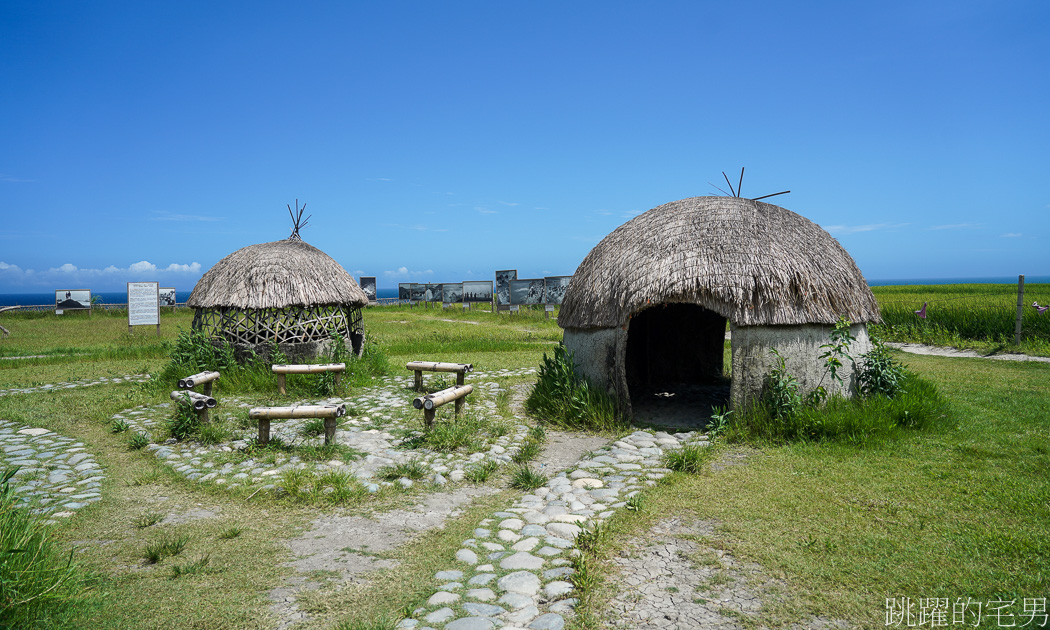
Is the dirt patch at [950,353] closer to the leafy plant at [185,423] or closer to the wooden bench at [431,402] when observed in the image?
the wooden bench at [431,402]

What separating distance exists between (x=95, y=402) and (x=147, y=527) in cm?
704

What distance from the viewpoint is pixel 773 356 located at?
8141 mm

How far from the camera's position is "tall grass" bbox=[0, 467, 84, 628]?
3.59 metres

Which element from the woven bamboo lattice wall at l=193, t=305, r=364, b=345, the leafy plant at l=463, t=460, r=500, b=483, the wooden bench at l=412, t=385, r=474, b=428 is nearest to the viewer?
the leafy plant at l=463, t=460, r=500, b=483

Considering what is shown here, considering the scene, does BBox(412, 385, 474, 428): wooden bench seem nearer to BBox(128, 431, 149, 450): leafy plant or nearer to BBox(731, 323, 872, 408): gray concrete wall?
BBox(128, 431, 149, 450): leafy plant

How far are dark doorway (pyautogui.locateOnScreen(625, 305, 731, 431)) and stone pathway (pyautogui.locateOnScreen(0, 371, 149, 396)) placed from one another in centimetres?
1096

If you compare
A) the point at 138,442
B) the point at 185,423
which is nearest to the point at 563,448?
the point at 185,423

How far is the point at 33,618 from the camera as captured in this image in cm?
368

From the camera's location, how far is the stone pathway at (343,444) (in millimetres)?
6910

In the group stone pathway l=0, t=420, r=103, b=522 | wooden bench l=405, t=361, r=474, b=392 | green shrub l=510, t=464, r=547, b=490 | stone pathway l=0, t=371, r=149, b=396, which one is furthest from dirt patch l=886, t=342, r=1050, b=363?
stone pathway l=0, t=371, r=149, b=396

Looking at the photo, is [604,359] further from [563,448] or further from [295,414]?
[295,414]

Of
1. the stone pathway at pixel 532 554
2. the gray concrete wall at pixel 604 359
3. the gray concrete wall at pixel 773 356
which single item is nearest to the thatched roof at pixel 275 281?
the gray concrete wall at pixel 604 359

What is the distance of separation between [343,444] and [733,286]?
5.75m

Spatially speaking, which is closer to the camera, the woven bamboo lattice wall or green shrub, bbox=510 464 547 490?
green shrub, bbox=510 464 547 490
